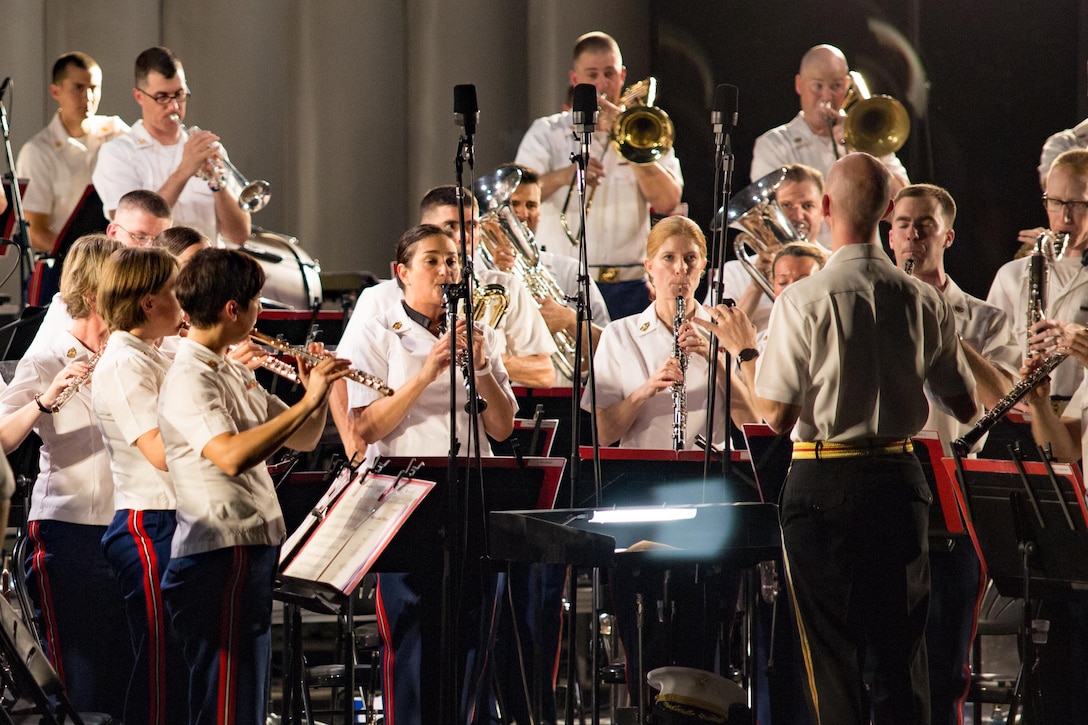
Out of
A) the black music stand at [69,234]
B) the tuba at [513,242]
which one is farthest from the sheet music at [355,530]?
the black music stand at [69,234]

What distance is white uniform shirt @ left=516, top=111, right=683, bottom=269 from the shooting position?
301 inches

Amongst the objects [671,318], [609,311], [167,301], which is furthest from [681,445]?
[609,311]

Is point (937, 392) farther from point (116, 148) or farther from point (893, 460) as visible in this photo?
point (116, 148)


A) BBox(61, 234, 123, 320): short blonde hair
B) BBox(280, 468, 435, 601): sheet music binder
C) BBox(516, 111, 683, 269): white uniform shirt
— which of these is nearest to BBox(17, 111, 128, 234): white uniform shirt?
BBox(516, 111, 683, 269): white uniform shirt

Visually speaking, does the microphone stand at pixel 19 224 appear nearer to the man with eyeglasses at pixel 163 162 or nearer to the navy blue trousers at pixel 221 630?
the man with eyeglasses at pixel 163 162

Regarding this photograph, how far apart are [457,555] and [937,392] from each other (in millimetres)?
1466

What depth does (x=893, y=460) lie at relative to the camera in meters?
3.86

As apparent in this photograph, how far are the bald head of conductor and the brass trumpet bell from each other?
367 centimetres

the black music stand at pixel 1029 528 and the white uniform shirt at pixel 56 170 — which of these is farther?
the white uniform shirt at pixel 56 170

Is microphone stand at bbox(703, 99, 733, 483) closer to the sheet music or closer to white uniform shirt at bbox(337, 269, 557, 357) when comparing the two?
the sheet music

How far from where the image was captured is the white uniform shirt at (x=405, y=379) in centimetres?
477

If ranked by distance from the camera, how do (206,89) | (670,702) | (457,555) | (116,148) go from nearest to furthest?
(670,702)
(457,555)
(116,148)
(206,89)

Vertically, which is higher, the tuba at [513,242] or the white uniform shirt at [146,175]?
the white uniform shirt at [146,175]

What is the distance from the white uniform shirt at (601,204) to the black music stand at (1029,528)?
347 centimetres
